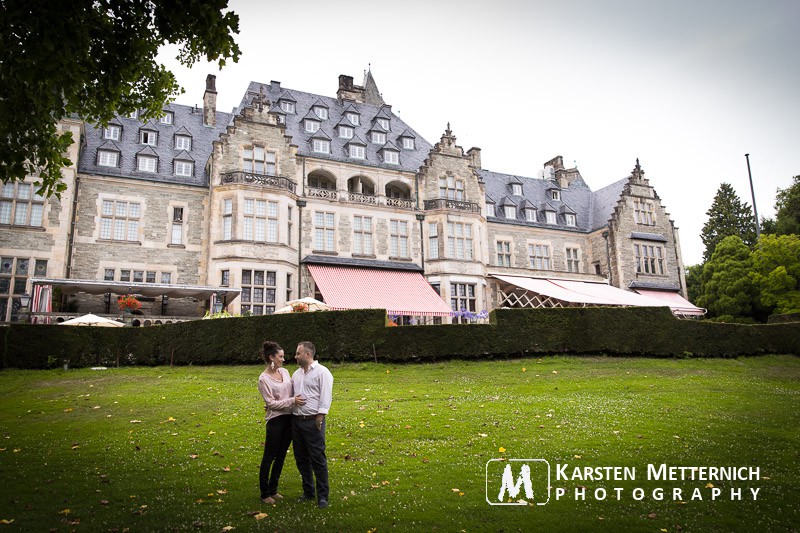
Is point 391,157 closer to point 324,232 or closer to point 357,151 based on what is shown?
point 357,151

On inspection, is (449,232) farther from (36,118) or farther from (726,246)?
(36,118)

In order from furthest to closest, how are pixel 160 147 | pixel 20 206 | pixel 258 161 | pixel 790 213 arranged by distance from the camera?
pixel 790 213 → pixel 160 147 → pixel 258 161 → pixel 20 206

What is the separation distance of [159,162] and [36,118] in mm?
21655

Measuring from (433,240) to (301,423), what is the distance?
82.5ft

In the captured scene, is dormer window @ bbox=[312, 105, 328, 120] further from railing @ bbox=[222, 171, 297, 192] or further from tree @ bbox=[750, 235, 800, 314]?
tree @ bbox=[750, 235, 800, 314]

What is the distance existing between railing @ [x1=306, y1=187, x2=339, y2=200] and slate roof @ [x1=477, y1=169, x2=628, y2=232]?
12028 millimetres

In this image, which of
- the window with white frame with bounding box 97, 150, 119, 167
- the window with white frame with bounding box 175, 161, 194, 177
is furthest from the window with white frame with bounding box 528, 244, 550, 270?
the window with white frame with bounding box 97, 150, 119, 167

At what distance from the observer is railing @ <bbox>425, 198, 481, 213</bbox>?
3180cm

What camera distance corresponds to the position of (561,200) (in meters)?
41.9

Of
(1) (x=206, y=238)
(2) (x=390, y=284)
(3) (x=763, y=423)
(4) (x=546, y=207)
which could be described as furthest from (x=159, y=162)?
(3) (x=763, y=423)

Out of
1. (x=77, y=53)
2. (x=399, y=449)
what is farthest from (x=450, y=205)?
(x=77, y=53)

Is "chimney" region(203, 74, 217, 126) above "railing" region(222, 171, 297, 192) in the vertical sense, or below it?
above

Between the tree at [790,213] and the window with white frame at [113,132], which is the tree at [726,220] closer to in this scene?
the tree at [790,213]

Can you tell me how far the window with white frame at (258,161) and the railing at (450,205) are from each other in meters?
8.99
